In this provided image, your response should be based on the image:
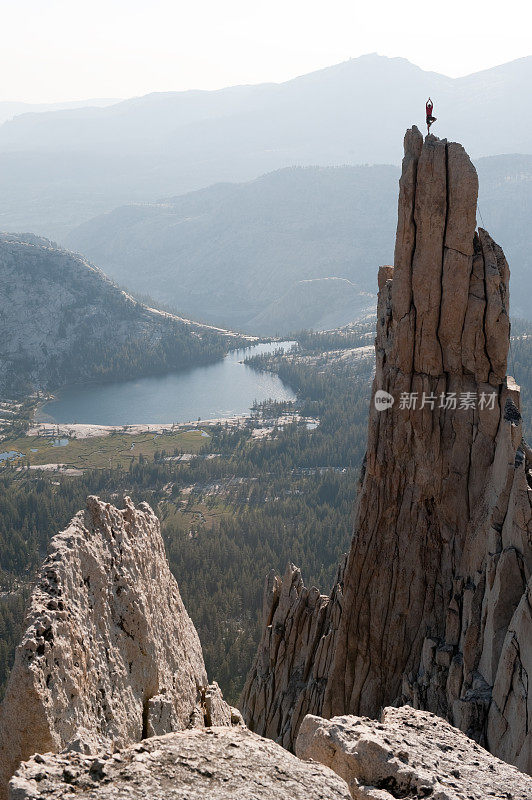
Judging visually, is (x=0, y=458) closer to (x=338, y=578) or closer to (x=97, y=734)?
(x=338, y=578)

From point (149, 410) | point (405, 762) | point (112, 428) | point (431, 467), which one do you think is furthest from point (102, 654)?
point (149, 410)

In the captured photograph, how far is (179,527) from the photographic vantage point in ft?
322

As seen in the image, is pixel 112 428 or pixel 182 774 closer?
pixel 182 774

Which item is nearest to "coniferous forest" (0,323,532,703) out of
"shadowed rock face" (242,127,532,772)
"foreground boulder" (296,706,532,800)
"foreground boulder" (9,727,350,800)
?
"shadowed rock face" (242,127,532,772)

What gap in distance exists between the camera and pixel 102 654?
40.5ft

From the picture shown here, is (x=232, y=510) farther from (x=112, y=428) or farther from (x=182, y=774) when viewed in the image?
(x=182, y=774)

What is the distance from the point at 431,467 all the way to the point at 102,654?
47.5ft

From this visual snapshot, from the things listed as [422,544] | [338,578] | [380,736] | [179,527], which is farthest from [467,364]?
[179,527]

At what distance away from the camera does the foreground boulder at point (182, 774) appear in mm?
8758

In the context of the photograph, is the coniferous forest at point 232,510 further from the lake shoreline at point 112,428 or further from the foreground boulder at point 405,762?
the foreground boulder at point 405,762

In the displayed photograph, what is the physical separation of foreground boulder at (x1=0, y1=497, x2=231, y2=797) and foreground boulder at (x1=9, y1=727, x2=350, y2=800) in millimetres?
893

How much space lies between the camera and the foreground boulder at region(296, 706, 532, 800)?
11102 millimetres

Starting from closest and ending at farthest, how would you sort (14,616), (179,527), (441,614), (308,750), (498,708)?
1. (308,750)
2. (498,708)
3. (441,614)
4. (14,616)
5. (179,527)

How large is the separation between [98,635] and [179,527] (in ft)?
285
